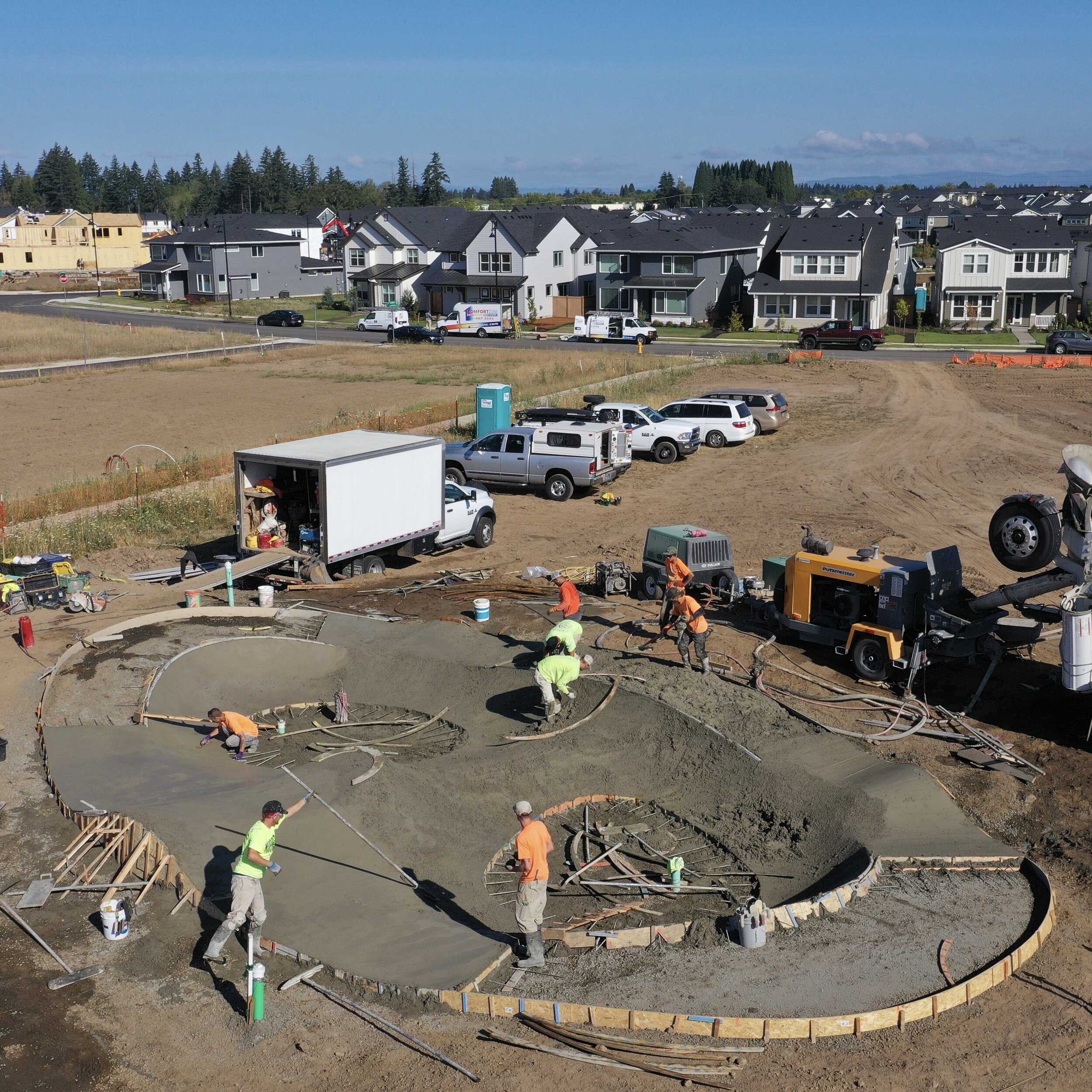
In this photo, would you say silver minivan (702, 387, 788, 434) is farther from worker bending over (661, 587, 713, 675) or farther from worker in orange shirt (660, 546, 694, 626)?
worker bending over (661, 587, 713, 675)

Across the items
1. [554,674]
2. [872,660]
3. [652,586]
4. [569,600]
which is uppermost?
[569,600]

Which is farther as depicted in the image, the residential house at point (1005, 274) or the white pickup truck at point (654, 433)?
the residential house at point (1005, 274)

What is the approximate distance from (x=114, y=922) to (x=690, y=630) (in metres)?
9.39

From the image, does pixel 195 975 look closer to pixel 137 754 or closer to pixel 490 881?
pixel 490 881

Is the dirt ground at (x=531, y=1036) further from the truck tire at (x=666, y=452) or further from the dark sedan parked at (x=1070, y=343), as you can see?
the dark sedan parked at (x=1070, y=343)

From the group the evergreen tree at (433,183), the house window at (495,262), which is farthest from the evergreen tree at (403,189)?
the house window at (495,262)

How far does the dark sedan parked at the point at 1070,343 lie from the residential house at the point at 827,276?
13.4 meters

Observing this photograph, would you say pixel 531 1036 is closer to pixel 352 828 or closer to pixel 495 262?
pixel 352 828

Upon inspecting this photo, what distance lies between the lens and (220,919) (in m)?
11.3

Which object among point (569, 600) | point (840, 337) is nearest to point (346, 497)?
point (569, 600)

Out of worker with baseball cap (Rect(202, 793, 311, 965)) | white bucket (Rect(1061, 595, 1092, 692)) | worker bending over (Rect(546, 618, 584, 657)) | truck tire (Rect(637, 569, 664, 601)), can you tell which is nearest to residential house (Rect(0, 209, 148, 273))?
truck tire (Rect(637, 569, 664, 601))

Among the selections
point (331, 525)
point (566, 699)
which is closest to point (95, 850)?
point (566, 699)

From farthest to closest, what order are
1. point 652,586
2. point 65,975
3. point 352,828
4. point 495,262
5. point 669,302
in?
point 495,262 → point 669,302 → point 652,586 → point 352,828 → point 65,975

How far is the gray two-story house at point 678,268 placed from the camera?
73.8 m
